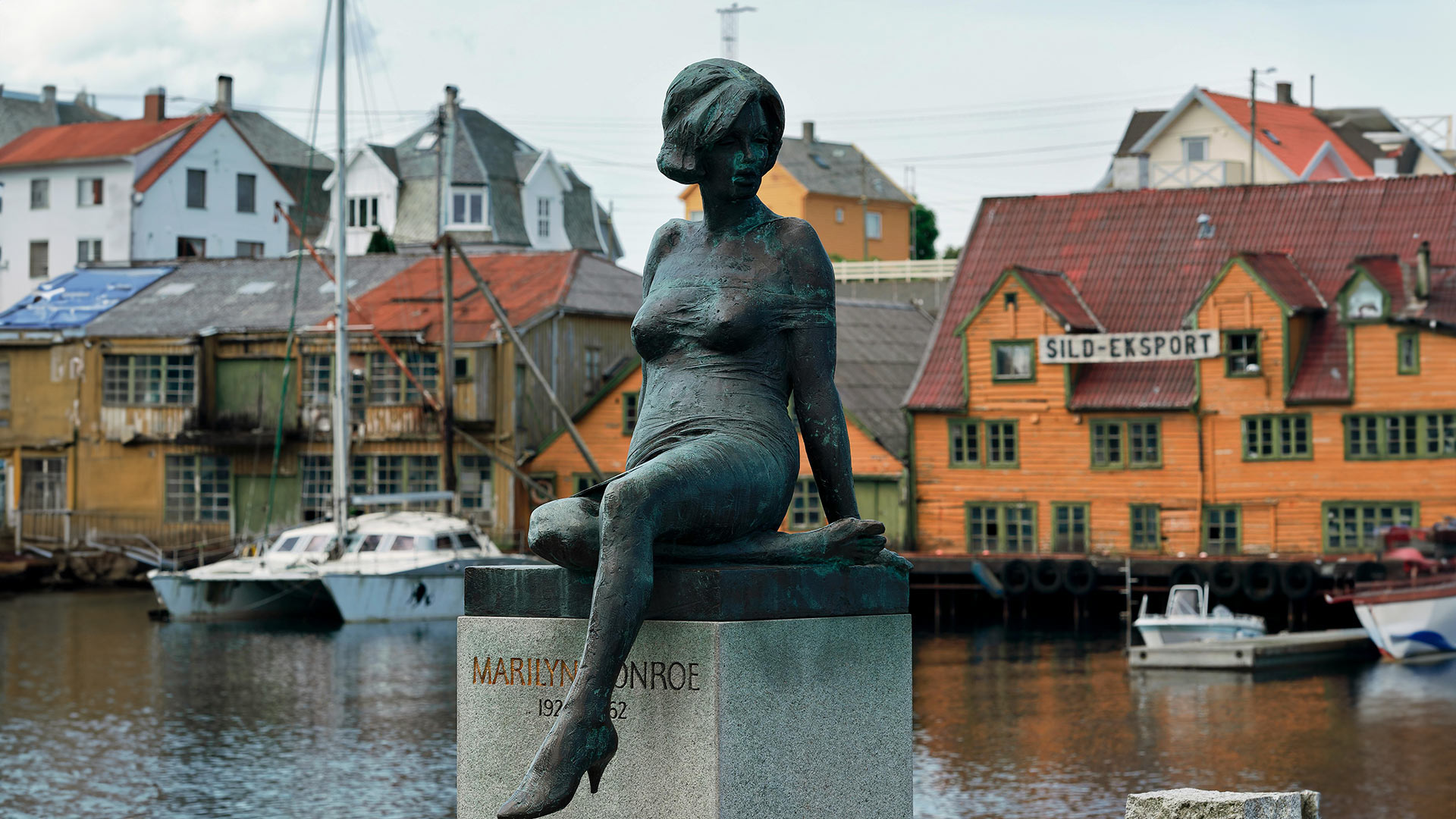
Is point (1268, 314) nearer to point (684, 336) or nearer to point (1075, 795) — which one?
point (1075, 795)

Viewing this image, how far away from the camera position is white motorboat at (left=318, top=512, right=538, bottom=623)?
48719 millimetres

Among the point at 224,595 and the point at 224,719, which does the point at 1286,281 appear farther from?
the point at 224,719

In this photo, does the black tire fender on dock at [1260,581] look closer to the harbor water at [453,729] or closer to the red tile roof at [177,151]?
the harbor water at [453,729]

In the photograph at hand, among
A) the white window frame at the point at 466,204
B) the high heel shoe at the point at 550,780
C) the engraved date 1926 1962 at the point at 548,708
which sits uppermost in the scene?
the white window frame at the point at 466,204

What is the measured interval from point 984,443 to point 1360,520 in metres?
9.65

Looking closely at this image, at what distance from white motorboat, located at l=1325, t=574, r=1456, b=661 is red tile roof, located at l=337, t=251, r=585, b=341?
89.7 feet

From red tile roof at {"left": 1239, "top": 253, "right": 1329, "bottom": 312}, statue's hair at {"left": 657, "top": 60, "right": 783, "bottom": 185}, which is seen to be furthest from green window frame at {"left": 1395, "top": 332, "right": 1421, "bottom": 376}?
statue's hair at {"left": 657, "top": 60, "right": 783, "bottom": 185}

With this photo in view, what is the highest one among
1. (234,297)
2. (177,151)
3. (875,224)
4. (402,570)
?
(177,151)

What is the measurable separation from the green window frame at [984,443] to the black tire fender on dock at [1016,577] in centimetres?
349

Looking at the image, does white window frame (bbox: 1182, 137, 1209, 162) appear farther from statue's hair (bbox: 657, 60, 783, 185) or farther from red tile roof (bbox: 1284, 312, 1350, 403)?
statue's hair (bbox: 657, 60, 783, 185)

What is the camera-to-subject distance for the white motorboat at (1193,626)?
40.3 m

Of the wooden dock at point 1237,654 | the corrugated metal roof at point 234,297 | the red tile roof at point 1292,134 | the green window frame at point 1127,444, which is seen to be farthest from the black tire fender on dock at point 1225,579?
the red tile roof at point 1292,134

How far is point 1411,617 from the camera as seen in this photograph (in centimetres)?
4034

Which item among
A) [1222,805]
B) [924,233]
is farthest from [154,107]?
[1222,805]
